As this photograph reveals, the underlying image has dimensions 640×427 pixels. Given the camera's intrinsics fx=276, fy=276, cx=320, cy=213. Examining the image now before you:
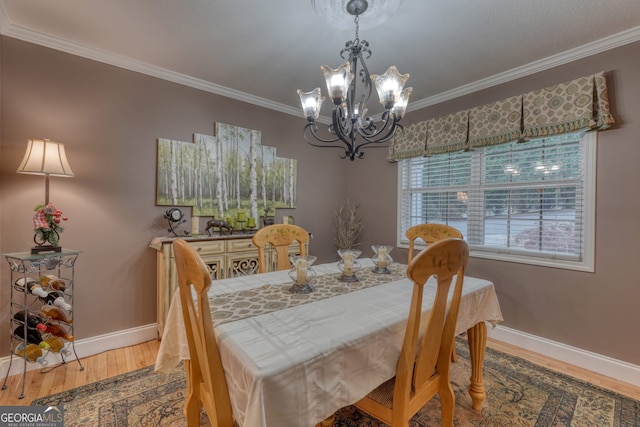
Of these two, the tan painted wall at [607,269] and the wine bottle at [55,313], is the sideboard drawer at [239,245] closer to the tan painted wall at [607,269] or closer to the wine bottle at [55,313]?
the wine bottle at [55,313]

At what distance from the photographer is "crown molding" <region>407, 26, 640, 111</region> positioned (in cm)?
203

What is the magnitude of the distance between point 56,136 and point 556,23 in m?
3.79

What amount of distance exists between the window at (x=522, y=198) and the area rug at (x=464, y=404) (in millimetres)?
936

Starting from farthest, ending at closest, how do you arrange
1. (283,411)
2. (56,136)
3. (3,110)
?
(56,136) → (3,110) → (283,411)

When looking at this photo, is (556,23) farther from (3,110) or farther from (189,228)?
(3,110)

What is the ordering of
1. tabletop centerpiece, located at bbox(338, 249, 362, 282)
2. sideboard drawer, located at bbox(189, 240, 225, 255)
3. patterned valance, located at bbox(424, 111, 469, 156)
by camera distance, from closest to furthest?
tabletop centerpiece, located at bbox(338, 249, 362, 282), sideboard drawer, located at bbox(189, 240, 225, 255), patterned valance, located at bbox(424, 111, 469, 156)

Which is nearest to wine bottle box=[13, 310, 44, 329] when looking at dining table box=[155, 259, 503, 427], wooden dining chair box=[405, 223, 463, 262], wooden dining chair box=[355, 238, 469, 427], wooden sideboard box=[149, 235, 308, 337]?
wooden sideboard box=[149, 235, 308, 337]

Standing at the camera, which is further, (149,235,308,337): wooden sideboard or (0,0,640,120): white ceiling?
(149,235,308,337): wooden sideboard

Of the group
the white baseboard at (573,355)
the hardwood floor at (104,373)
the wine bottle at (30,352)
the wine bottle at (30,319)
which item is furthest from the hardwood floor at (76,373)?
the white baseboard at (573,355)

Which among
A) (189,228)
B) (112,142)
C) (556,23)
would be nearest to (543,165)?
(556,23)

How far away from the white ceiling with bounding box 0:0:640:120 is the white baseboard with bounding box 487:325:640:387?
7.79 feet

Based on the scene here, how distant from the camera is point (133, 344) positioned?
251cm

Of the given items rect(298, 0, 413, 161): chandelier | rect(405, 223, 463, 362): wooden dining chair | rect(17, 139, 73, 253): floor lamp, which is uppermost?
rect(298, 0, 413, 161): chandelier

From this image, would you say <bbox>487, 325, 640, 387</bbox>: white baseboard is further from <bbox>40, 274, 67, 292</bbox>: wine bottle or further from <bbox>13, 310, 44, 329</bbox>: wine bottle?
<bbox>13, 310, 44, 329</bbox>: wine bottle
